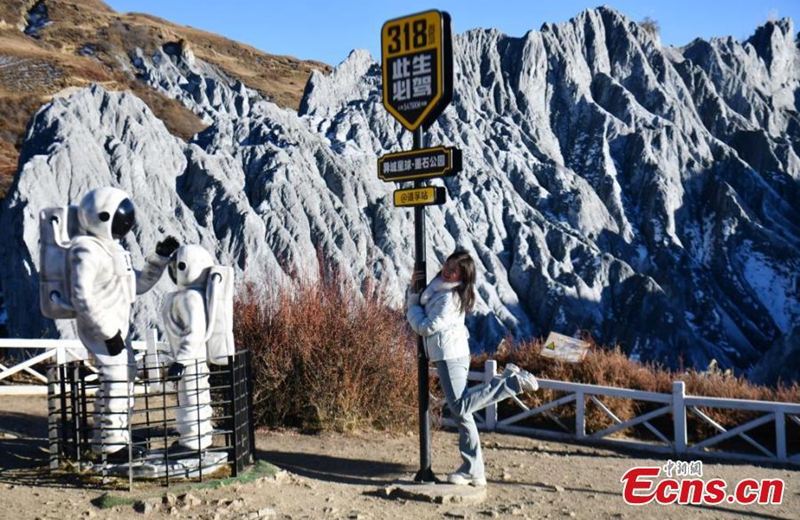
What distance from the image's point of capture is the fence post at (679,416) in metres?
8.72

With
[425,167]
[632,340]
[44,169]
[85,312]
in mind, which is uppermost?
[44,169]

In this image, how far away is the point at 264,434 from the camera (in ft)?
27.8

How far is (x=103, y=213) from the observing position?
6.29 meters

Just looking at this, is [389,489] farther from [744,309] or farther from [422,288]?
[744,309]

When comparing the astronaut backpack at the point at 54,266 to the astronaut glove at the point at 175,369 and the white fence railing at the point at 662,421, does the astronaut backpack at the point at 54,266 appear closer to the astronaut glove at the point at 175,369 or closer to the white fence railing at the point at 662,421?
the astronaut glove at the point at 175,369

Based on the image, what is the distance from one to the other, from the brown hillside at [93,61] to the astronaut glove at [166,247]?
25.2 m

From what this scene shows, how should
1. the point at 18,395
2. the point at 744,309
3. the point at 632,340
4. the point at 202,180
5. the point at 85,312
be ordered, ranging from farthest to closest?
the point at 744,309 < the point at 632,340 < the point at 202,180 < the point at 18,395 < the point at 85,312

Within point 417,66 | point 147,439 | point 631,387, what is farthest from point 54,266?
point 631,387

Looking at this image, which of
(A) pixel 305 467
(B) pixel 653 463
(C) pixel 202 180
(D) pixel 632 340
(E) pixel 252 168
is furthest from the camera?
(D) pixel 632 340

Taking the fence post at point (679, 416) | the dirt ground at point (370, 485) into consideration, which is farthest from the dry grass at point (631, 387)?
the dirt ground at point (370, 485)

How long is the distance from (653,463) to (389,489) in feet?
10.4

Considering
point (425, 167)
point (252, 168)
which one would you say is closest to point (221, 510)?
point (425, 167)

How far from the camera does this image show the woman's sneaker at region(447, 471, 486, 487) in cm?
628

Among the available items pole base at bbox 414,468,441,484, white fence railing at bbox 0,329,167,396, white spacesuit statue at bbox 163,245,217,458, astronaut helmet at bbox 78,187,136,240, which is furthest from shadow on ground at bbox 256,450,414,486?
white fence railing at bbox 0,329,167,396
